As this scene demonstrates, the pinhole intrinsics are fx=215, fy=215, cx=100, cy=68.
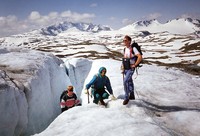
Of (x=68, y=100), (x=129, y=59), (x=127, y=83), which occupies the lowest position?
(x=68, y=100)

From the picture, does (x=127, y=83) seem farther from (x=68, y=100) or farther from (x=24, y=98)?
(x=24, y=98)

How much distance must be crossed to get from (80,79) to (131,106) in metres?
20.5

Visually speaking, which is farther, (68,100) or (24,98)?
(68,100)

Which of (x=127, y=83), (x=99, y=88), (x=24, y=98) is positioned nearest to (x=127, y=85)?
(x=127, y=83)

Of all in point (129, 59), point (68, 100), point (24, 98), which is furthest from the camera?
point (68, 100)

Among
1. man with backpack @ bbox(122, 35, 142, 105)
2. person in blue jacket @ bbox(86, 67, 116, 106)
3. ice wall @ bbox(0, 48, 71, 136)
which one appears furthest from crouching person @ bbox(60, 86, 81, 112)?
man with backpack @ bbox(122, 35, 142, 105)

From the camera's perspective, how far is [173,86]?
816 inches

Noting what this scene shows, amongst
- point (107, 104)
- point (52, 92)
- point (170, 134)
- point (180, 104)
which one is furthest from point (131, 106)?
point (52, 92)

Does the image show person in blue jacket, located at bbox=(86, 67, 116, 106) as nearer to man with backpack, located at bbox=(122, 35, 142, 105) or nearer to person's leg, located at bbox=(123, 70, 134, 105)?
person's leg, located at bbox=(123, 70, 134, 105)

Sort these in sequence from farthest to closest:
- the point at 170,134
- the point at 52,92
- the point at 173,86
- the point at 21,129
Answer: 1. the point at 173,86
2. the point at 52,92
3. the point at 21,129
4. the point at 170,134

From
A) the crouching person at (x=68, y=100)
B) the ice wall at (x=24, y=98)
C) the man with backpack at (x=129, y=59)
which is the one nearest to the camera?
the ice wall at (x=24, y=98)

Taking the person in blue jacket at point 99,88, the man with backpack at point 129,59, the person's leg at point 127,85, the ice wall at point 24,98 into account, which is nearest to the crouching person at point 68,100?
the ice wall at point 24,98

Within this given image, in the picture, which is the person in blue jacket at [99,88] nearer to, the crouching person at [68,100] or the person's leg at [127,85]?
the person's leg at [127,85]

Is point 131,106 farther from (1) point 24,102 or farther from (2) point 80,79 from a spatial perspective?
(2) point 80,79
